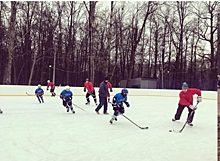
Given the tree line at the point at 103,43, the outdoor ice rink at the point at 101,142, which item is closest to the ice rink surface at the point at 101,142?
the outdoor ice rink at the point at 101,142

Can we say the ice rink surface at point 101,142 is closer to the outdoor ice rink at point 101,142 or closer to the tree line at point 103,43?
the outdoor ice rink at point 101,142

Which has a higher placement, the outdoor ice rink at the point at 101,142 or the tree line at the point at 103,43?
the tree line at the point at 103,43

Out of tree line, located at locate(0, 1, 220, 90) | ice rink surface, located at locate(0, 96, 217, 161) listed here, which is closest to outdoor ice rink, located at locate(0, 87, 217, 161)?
ice rink surface, located at locate(0, 96, 217, 161)

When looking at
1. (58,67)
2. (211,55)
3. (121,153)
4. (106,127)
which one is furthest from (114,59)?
(121,153)

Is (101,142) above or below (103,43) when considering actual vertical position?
below

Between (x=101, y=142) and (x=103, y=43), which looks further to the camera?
(x=103, y=43)

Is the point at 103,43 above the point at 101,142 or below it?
above

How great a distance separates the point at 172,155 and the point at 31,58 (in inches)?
909

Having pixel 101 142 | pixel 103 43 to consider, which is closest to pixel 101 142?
pixel 101 142

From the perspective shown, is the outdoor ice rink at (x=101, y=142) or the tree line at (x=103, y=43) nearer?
the outdoor ice rink at (x=101, y=142)

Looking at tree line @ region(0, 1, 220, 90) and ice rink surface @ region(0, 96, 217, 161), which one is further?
tree line @ region(0, 1, 220, 90)

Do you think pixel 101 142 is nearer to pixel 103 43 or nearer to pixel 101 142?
pixel 101 142

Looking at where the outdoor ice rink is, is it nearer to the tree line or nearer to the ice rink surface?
the ice rink surface

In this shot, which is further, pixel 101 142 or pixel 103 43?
pixel 103 43
